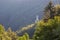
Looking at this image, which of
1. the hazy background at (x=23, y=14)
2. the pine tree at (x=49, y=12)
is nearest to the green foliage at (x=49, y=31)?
the pine tree at (x=49, y=12)

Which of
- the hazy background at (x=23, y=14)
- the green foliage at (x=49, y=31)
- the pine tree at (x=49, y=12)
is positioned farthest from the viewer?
the hazy background at (x=23, y=14)

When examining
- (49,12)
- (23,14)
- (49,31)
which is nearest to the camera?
(49,31)

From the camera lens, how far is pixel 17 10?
650ft

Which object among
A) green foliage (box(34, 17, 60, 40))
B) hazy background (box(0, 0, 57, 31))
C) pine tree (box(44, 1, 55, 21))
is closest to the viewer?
green foliage (box(34, 17, 60, 40))

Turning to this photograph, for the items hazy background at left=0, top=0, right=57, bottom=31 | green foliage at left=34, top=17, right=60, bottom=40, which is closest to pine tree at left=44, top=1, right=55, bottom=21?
green foliage at left=34, top=17, right=60, bottom=40

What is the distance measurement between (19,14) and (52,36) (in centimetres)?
17634

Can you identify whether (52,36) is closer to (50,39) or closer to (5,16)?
(50,39)

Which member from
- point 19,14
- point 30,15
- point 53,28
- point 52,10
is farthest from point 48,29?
point 19,14

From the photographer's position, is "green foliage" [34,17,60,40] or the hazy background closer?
"green foliage" [34,17,60,40]

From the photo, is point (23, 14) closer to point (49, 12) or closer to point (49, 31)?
point (49, 12)

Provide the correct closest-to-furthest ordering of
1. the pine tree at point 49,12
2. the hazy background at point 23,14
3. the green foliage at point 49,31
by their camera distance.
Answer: the green foliage at point 49,31
the pine tree at point 49,12
the hazy background at point 23,14

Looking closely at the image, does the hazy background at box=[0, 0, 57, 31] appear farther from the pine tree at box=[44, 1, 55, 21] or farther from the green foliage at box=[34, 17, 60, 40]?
the green foliage at box=[34, 17, 60, 40]

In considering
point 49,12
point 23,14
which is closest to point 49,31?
point 49,12

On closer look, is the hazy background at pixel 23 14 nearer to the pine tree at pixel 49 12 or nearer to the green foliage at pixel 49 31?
the pine tree at pixel 49 12
